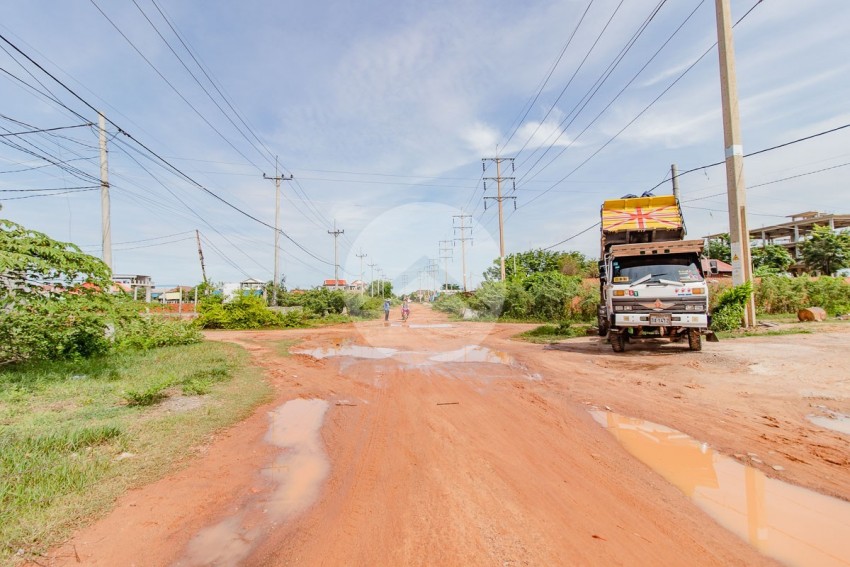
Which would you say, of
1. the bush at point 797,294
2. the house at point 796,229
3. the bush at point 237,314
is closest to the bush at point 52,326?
the bush at point 237,314

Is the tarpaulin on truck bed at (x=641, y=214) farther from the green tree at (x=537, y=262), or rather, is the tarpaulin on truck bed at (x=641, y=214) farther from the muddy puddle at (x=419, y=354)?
the green tree at (x=537, y=262)

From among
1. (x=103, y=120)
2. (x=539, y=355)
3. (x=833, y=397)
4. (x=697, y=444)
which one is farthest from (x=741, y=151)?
(x=103, y=120)

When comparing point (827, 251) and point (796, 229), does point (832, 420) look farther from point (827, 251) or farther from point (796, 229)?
point (796, 229)

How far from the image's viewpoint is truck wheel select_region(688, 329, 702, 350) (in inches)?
406

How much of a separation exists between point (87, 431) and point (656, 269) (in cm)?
1172

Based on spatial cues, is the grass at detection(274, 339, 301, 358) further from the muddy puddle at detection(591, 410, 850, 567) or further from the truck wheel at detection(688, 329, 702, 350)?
the truck wheel at detection(688, 329, 702, 350)

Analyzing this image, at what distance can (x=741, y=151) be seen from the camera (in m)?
14.1

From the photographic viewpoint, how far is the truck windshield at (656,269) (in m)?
10.6

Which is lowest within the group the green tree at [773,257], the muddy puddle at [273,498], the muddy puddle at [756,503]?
the muddy puddle at [756,503]

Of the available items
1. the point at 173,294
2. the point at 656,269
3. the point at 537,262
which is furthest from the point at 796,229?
the point at 173,294

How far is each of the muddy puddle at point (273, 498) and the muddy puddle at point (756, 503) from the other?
3.23m

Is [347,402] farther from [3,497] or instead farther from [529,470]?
[3,497]

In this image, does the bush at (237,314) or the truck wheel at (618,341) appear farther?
the bush at (237,314)

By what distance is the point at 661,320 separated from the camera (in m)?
10.2
